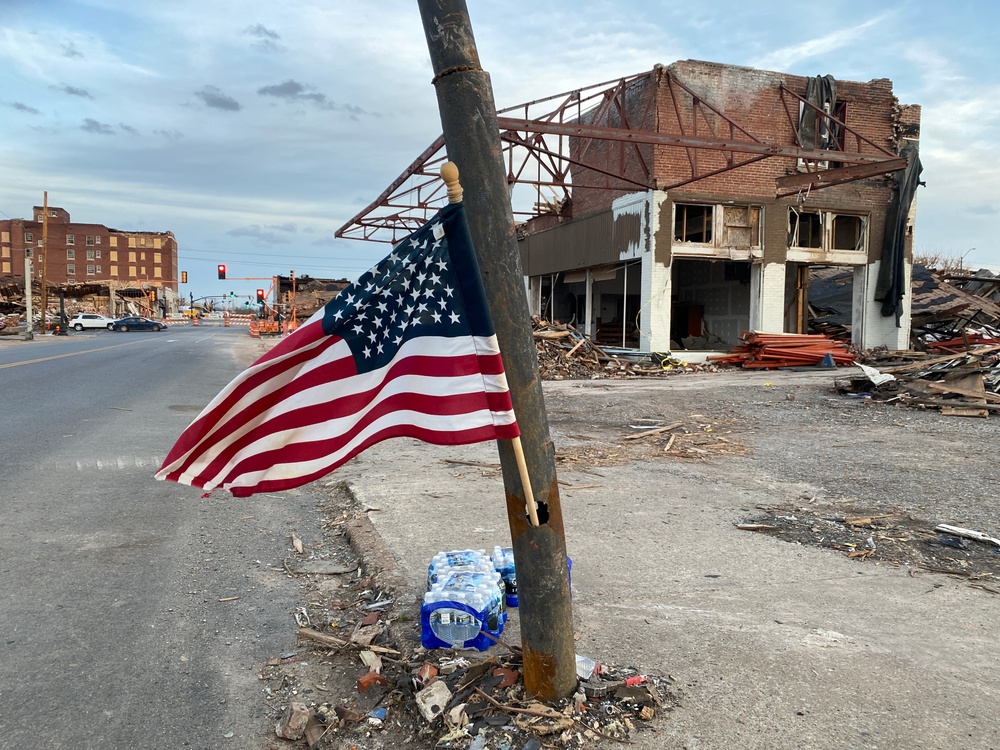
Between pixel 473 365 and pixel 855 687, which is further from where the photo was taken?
pixel 855 687

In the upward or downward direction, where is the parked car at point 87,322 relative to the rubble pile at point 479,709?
upward

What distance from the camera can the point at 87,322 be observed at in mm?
57938

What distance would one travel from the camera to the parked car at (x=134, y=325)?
58781mm

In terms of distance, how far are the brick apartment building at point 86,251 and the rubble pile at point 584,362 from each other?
102 meters

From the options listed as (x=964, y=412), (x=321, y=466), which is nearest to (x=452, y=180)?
(x=321, y=466)

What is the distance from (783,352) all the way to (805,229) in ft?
18.1

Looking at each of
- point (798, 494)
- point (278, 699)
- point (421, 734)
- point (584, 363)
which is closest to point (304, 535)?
point (278, 699)

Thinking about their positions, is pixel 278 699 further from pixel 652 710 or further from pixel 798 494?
pixel 798 494

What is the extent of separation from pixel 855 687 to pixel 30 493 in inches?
267

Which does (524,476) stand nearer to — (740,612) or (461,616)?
(461,616)

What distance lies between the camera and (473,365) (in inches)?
99.3

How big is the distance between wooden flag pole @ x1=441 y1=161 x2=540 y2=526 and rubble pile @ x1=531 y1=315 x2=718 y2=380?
1661 cm

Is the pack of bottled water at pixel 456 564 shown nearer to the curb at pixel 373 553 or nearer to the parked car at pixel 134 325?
the curb at pixel 373 553

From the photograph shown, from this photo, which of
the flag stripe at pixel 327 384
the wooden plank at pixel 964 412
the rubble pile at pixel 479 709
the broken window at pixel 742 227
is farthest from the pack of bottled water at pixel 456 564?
the broken window at pixel 742 227
